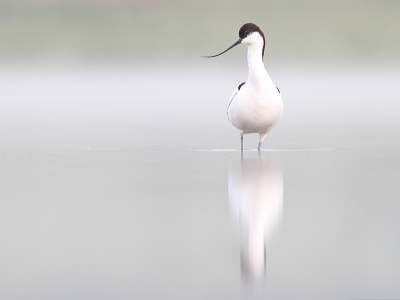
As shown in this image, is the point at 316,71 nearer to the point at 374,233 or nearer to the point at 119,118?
the point at 119,118

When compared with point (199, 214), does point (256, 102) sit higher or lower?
higher

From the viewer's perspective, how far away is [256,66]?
683 cm

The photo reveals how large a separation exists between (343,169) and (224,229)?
2.07m

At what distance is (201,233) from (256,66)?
11.9 ft

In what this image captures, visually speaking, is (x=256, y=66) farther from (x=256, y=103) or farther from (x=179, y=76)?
(x=179, y=76)

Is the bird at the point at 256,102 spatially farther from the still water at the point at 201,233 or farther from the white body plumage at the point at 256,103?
the still water at the point at 201,233

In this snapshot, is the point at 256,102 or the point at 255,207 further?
the point at 256,102

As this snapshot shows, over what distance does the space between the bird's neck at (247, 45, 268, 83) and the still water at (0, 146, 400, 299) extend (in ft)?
4.58

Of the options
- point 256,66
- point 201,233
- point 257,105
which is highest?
point 256,66

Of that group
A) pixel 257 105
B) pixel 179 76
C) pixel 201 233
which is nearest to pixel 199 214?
pixel 201 233

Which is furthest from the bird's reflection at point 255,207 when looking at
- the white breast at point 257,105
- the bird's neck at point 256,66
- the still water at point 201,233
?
the bird's neck at point 256,66

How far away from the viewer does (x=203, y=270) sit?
2.84 meters

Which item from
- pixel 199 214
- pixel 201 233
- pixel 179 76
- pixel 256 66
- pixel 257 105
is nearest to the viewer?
pixel 201 233

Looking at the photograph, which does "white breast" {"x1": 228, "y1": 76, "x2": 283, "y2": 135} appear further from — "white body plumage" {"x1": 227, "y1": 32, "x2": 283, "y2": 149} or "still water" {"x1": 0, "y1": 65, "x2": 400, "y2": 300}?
"still water" {"x1": 0, "y1": 65, "x2": 400, "y2": 300}
